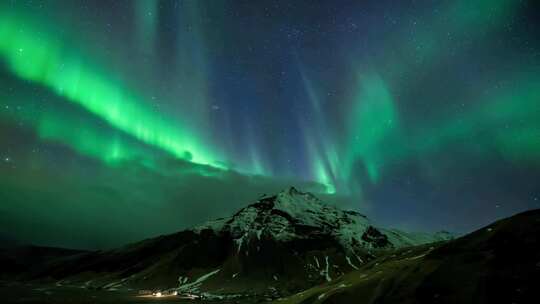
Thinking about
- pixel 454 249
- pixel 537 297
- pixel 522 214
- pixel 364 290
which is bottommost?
pixel 537 297

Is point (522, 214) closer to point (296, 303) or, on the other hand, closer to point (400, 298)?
point (400, 298)

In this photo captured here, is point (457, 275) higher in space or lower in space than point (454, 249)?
lower

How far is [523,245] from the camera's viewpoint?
103938 mm

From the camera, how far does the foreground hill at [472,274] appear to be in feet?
292

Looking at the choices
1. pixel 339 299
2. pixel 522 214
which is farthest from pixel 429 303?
pixel 522 214

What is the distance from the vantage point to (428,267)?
107875mm

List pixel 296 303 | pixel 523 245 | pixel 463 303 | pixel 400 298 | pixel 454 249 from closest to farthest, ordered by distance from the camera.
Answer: pixel 463 303
pixel 400 298
pixel 523 245
pixel 454 249
pixel 296 303

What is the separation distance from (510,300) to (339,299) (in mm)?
43493

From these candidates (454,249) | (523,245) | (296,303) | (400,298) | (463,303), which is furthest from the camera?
(296,303)

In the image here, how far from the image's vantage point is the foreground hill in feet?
292

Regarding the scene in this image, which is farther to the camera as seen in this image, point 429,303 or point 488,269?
point 488,269

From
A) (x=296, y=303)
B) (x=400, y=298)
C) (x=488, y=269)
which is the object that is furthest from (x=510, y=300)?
(x=296, y=303)

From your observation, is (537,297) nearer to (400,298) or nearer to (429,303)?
(429,303)

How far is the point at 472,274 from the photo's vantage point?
97.6 meters
